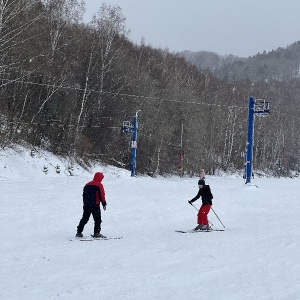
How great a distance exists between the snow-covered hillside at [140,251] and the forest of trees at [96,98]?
37.1ft

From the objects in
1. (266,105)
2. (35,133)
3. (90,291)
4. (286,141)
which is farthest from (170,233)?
(286,141)

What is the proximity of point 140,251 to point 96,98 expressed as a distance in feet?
107

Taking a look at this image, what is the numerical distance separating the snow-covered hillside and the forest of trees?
1131 cm

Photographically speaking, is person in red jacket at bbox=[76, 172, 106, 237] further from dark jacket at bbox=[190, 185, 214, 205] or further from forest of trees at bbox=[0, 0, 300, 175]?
forest of trees at bbox=[0, 0, 300, 175]

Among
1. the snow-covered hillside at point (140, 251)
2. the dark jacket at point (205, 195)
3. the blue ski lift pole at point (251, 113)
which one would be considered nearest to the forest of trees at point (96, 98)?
the snow-covered hillside at point (140, 251)

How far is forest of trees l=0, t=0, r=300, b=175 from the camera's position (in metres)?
28.5

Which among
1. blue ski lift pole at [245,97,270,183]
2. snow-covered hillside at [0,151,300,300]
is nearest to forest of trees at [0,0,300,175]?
snow-covered hillside at [0,151,300,300]

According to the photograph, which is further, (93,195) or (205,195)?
(205,195)

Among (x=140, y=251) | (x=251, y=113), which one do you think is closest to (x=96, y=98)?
(x=251, y=113)

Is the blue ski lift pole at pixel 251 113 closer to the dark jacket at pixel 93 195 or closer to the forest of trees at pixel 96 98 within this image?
the forest of trees at pixel 96 98

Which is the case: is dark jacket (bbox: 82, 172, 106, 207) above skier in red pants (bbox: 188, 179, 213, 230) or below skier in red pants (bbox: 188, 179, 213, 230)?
above

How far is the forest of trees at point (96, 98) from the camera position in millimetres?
28516

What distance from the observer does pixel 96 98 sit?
4069cm

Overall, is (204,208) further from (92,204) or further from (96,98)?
(96,98)
